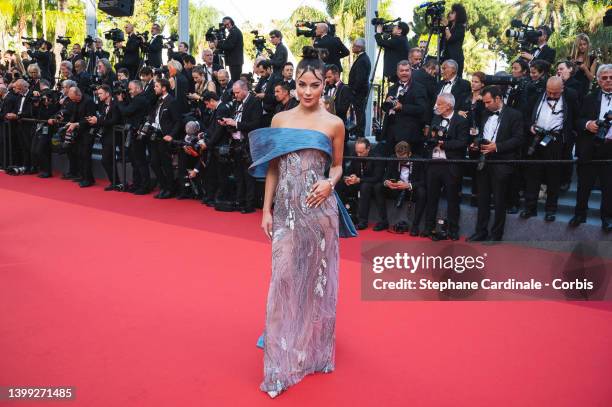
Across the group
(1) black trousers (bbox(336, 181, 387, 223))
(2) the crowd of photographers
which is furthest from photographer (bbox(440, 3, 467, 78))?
(1) black trousers (bbox(336, 181, 387, 223))

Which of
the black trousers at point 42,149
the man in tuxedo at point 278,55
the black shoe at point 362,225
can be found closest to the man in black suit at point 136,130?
the man in tuxedo at point 278,55

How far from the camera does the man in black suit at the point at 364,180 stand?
7461mm

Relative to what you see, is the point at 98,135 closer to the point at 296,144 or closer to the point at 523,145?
the point at 523,145

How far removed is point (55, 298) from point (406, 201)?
13.5ft

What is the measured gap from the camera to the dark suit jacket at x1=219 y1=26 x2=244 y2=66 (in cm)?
1082

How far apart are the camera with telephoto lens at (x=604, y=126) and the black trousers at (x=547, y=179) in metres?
0.45

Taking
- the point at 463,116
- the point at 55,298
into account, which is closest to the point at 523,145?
the point at 463,116

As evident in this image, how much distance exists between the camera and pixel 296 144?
10.9ft

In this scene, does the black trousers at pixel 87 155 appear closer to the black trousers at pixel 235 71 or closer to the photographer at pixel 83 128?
the photographer at pixel 83 128

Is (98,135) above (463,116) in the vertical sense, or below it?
below

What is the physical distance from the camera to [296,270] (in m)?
3.38

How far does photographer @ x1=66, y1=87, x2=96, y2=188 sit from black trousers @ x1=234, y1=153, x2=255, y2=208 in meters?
3.07

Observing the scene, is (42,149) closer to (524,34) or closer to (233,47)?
(233,47)

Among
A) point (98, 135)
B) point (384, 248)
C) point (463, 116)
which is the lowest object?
point (384, 248)
